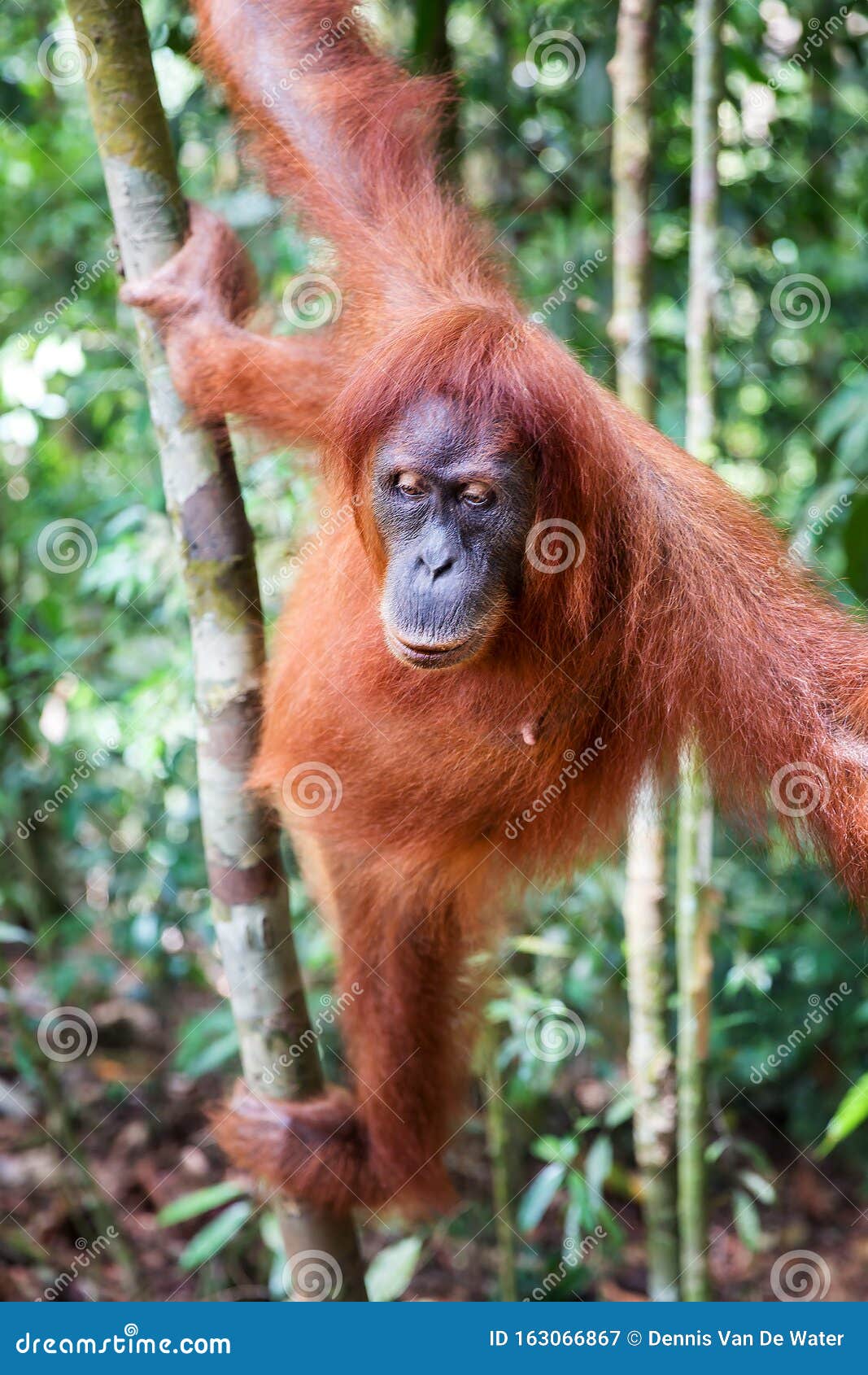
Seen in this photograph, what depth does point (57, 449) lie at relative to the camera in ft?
19.8

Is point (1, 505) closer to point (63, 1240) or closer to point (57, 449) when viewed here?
point (57, 449)

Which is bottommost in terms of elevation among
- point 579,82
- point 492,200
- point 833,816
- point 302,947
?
point 302,947

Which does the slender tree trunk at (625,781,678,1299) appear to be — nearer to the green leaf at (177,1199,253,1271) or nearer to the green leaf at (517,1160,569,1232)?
the green leaf at (517,1160,569,1232)

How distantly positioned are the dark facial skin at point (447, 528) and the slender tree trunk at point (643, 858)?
3.36 feet

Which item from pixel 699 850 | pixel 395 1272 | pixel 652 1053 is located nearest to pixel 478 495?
pixel 699 850

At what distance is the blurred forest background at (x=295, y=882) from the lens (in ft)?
12.1

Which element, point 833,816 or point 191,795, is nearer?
point 833,816

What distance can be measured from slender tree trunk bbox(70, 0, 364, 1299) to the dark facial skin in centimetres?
51

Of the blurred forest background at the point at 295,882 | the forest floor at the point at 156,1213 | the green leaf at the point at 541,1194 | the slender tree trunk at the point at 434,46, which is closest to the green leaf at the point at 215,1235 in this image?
the blurred forest background at the point at 295,882

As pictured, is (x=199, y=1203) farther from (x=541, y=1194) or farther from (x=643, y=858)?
(x=643, y=858)

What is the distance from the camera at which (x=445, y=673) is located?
260 cm

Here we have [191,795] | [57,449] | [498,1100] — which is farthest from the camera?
[57,449]

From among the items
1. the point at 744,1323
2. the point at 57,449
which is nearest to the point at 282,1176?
the point at 744,1323

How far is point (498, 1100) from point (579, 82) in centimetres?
340
